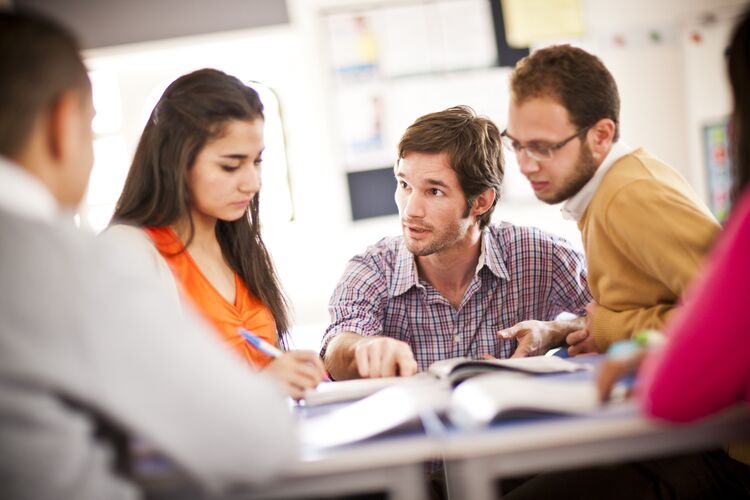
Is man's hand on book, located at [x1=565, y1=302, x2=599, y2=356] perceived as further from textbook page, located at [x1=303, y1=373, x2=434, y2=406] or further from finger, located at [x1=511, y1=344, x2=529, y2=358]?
textbook page, located at [x1=303, y1=373, x2=434, y2=406]

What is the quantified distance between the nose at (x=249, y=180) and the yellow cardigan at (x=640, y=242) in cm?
75

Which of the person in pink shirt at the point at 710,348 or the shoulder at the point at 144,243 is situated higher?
the shoulder at the point at 144,243

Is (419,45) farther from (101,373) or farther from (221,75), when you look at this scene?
(101,373)

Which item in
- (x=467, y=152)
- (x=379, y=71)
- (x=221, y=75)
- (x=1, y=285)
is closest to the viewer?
(x=1, y=285)

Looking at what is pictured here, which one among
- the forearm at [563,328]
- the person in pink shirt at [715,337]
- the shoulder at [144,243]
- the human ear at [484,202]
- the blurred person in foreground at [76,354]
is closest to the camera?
the blurred person in foreground at [76,354]

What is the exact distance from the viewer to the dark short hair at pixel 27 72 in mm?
863

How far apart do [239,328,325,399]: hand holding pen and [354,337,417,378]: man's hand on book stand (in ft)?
0.50

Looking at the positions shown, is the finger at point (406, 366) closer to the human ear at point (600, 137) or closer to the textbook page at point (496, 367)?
the textbook page at point (496, 367)

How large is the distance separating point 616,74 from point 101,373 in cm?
362

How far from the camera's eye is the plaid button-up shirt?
1.95 m

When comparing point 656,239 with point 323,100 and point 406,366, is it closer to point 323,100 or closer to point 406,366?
point 406,366

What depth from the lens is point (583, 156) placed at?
164 cm

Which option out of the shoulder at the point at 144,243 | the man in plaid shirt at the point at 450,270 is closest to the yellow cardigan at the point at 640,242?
the man in plaid shirt at the point at 450,270

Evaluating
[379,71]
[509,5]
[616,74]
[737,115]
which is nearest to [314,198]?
[379,71]
